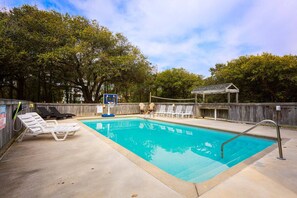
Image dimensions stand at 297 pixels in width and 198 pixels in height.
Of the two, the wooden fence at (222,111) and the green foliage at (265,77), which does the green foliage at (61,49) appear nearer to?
the wooden fence at (222,111)

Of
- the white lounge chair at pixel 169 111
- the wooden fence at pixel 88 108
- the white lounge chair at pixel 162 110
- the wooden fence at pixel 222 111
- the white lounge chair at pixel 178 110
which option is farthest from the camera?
the white lounge chair at pixel 162 110

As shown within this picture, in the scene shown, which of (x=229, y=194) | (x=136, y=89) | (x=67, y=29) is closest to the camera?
(x=229, y=194)

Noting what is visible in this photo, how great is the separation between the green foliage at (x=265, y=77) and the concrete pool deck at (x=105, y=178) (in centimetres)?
1253

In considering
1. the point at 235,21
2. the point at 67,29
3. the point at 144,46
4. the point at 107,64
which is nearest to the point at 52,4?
the point at 67,29

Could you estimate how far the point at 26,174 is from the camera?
7.47 ft

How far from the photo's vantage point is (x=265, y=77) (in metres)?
13.3

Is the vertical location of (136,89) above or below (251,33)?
below

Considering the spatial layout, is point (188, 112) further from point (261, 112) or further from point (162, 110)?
point (261, 112)

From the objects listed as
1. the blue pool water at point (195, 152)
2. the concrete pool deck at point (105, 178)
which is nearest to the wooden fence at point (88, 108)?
the blue pool water at point (195, 152)

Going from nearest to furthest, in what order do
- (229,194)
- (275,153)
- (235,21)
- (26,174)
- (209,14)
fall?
(229,194) → (26,174) → (275,153) → (209,14) → (235,21)

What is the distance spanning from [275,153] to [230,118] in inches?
224

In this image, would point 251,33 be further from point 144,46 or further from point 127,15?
point 144,46

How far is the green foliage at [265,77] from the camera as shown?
1269 cm

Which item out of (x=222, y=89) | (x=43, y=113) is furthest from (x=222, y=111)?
(x=43, y=113)
